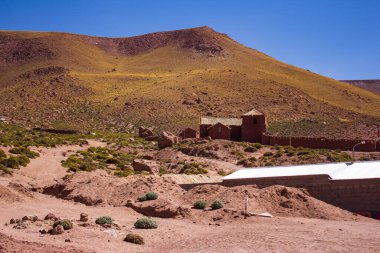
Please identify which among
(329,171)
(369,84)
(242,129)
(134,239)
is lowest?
(134,239)

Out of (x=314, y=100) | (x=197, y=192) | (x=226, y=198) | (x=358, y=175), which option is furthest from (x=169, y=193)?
(x=314, y=100)

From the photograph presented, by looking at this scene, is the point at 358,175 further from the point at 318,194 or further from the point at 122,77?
the point at 122,77

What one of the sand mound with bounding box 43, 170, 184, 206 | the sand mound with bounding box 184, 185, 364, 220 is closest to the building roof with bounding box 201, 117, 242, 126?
the sand mound with bounding box 43, 170, 184, 206

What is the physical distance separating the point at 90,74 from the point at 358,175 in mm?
84521

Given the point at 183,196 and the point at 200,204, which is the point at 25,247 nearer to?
the point at 200,204

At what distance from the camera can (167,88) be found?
89.0 metres

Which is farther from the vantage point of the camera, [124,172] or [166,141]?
[166,141]

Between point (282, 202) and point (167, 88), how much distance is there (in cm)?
6896

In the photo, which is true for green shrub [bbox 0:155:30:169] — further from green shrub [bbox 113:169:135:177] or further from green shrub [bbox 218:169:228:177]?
green shrub [bbox 218:169:228:177]

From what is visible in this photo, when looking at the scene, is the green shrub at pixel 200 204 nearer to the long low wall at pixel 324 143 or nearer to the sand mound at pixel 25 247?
the sand mound at pixel 25 247

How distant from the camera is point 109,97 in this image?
3388 inches

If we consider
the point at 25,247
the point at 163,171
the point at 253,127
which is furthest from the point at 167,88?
→ the point at 25,247

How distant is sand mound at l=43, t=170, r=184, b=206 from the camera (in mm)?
23500

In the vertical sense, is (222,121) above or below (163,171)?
above
